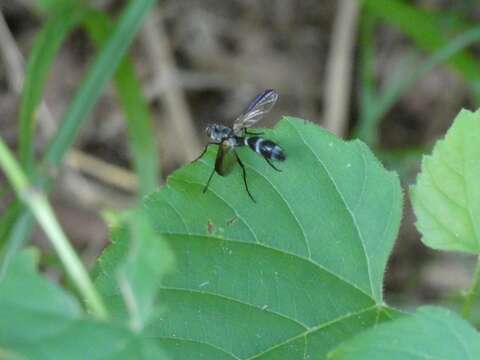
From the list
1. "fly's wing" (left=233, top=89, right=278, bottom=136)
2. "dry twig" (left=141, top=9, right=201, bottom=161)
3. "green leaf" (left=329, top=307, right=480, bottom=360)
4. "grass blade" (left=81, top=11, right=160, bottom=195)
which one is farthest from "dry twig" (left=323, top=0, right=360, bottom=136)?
"green leaf" (left=329, top=307, right=480, bottom=360)

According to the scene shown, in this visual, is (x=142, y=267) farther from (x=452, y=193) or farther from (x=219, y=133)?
(x=219, y=133)

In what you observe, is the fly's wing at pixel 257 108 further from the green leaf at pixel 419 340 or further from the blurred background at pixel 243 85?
the blurred background at pixel 243 85

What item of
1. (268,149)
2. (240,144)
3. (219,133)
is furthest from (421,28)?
(268,149)

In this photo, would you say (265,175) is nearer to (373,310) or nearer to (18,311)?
(373,310)

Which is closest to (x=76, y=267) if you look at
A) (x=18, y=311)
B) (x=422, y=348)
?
(x=18, y=311)

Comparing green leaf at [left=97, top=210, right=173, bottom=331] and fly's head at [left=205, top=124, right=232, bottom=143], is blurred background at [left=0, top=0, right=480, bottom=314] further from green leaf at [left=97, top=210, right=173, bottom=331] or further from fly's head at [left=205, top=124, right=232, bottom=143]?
green leaf at [left=97, top=210, right=173, bottom=331]

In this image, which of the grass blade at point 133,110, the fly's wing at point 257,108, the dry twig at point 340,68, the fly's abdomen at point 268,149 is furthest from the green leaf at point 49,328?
the dry twig at point 340,68
